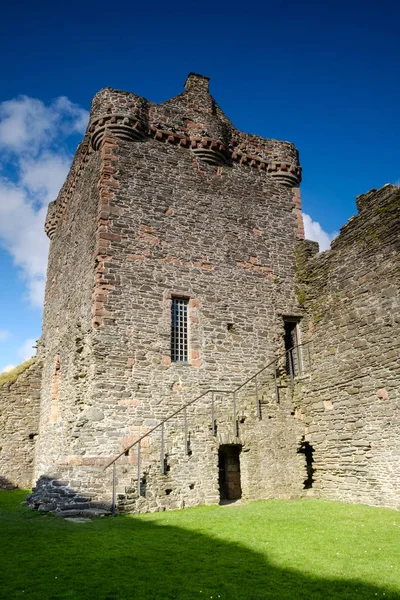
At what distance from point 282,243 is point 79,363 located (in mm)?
8775

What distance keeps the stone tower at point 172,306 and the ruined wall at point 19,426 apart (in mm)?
614

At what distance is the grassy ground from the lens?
6270 millimetres

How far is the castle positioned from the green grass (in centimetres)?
79

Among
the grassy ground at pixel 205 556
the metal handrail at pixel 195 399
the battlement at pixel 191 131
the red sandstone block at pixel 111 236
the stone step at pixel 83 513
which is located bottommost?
the grassy ground at pixel 205 556

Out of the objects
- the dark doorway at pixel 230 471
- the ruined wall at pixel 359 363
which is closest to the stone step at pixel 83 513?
the dark doorway at pixel 230 471

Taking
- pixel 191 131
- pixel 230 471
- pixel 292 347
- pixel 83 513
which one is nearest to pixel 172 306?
pixel 292 347

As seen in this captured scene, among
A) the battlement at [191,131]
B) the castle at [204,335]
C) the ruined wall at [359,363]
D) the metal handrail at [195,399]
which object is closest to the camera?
the metal handrail at [195,399]

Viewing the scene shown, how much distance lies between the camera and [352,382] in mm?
14336

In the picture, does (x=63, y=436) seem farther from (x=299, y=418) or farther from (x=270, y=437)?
(x=299, y=418)

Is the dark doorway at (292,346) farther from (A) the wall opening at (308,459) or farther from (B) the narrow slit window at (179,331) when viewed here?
(B) the narrow slit window at (179,331)

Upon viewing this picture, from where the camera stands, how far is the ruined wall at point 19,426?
1906cm

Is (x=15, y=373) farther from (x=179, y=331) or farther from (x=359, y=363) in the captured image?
(x=359, y=363)

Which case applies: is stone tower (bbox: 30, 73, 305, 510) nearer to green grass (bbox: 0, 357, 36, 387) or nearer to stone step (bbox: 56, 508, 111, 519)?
stone step (bbox: 56, 508, 111, 519)

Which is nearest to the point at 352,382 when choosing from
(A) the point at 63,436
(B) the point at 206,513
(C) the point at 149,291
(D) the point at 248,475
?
(D) the point at 248,475
